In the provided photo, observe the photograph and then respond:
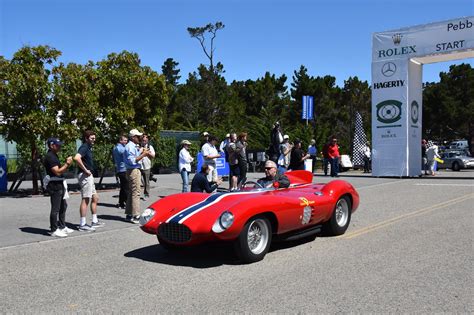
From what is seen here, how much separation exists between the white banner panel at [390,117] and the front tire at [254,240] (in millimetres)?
15495

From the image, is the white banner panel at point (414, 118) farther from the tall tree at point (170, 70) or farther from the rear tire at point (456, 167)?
the tall tree at point (170, 70)

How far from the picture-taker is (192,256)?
646cm

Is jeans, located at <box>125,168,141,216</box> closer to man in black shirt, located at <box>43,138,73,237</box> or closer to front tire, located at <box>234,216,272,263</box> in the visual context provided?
man in black shirt, located at <box>43,138,73,237</box>

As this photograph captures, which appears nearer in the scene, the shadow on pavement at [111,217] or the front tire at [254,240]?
the front tire at [254,240]

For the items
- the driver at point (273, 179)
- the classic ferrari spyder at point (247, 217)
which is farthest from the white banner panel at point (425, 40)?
the driver at point (273, 179)

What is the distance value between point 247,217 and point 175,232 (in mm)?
925

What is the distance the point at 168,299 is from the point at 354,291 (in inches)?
71.1

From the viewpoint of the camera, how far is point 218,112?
40.3m

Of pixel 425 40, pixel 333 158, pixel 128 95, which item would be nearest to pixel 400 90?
pixel 425 40

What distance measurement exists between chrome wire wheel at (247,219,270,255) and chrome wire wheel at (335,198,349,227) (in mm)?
2015

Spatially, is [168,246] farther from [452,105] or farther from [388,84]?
[452,105]

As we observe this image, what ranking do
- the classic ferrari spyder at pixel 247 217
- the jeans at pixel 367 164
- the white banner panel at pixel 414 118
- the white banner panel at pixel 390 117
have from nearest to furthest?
the classic ferrari spyder at pixel 247 217
the white banner panel at pixel 390 117
the white banner panel at pixel 414 118
the jeans at pixel 367 164

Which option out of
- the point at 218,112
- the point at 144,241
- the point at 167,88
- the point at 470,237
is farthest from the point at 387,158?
the point at 218,112

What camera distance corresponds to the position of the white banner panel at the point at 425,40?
1853 cm
